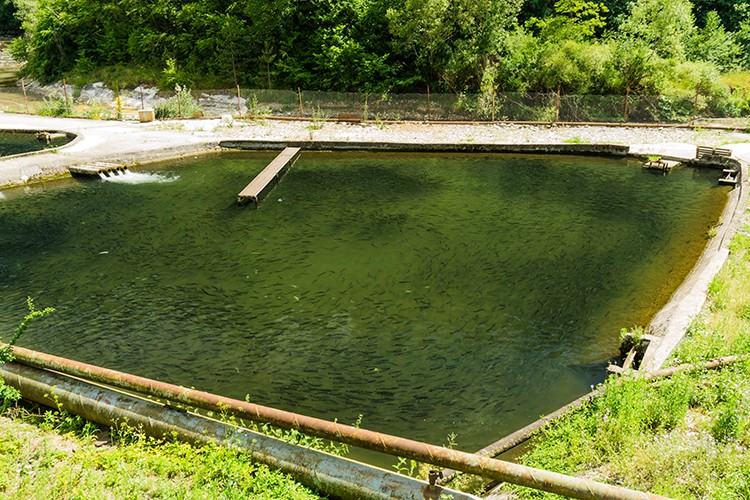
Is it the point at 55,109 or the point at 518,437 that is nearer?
the point at 518,437

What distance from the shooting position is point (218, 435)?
20.0 feet

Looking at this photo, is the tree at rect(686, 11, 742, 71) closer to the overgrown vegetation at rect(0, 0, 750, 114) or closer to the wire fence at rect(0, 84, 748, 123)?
the overgrown vegetation at rect(0, 0, 750, 114)

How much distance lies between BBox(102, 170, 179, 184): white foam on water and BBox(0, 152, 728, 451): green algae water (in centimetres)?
15

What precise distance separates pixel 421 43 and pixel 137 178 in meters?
17.5

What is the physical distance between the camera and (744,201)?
50.5ft

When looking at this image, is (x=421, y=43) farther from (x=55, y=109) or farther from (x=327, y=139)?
(x=55, y=109)

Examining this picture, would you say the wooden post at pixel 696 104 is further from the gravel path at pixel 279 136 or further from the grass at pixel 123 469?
the grass at pixel 123 469

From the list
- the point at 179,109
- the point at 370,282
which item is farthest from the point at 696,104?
the point at 179,109

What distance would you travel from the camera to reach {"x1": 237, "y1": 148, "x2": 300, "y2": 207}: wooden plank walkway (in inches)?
697

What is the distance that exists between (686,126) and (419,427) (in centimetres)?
2439

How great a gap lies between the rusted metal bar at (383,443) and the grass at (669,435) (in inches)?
46.3

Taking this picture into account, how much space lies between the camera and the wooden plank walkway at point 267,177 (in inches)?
697

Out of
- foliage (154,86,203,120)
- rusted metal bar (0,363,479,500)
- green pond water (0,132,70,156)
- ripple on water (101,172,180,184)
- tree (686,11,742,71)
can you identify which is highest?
tree (686,11,742,71)

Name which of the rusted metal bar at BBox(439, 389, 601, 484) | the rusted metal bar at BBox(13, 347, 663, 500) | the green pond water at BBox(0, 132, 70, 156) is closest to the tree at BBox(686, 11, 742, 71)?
the rusted metal bar at BBox(439, 389, 601, 484)
